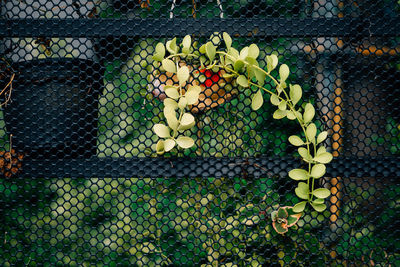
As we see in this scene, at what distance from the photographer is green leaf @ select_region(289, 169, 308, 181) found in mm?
1013

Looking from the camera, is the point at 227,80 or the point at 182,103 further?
the point at 227,80

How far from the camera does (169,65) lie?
0.99 m

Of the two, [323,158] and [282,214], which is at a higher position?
[323,158]

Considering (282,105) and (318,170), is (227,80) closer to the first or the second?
(282,105)

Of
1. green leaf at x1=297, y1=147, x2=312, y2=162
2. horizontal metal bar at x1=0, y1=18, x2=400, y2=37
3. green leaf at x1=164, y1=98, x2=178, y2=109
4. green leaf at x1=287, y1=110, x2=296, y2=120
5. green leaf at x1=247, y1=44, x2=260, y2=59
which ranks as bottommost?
green leaf at x1=297, y1=147, x2=312, y2=162

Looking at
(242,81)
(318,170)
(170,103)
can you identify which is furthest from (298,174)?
(170,103)

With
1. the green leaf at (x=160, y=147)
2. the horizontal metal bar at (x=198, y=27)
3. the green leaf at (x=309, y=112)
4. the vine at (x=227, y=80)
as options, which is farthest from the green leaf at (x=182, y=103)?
the green leaf at (x=309, y=112)

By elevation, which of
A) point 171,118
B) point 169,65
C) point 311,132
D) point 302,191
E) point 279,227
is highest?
point 169,65

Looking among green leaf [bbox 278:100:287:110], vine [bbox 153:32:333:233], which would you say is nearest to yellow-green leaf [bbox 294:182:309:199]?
vine [bbox 153:32:333:233]

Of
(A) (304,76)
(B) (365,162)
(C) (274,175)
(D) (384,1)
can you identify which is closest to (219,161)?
(C) (274,175)

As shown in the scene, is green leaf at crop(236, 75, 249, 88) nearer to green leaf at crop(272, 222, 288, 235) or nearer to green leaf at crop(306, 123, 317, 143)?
green leaf at crop(306, 123, 317, 143)

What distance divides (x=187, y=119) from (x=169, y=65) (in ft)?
0.53

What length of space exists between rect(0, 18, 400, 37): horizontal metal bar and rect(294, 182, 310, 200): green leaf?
44 centimetres

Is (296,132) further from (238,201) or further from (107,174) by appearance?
(107,174)
